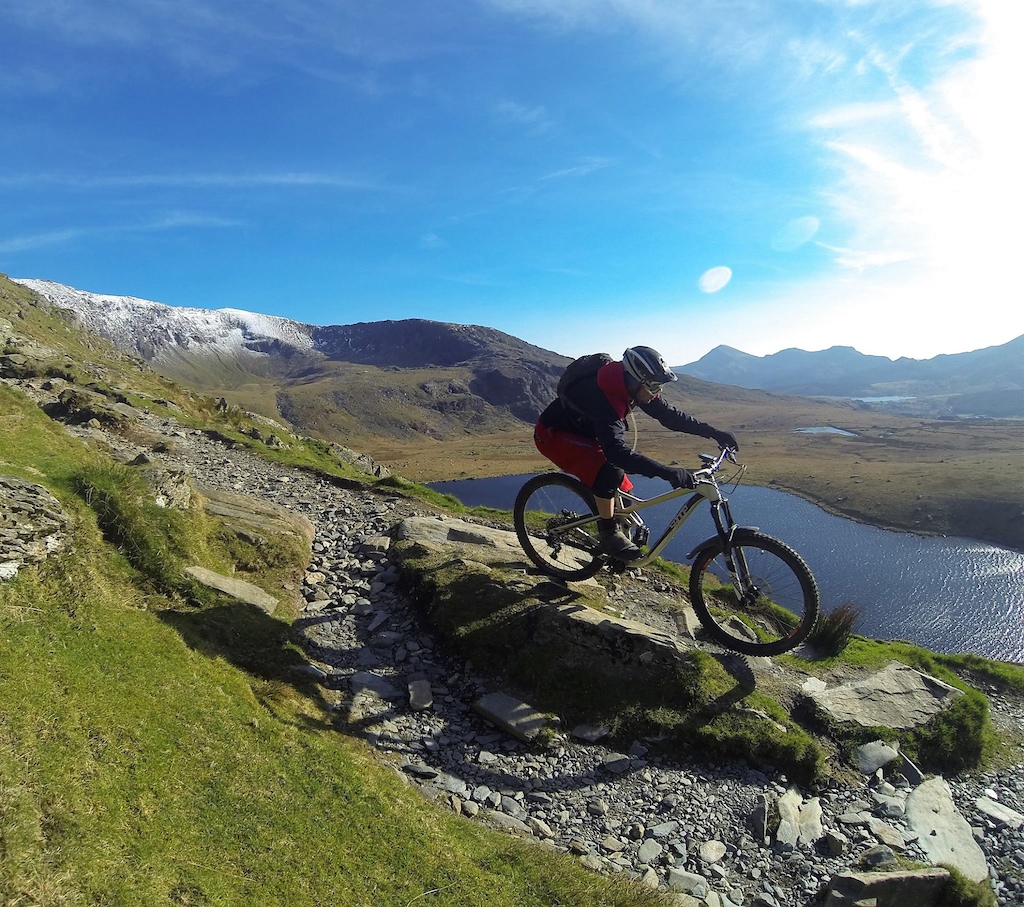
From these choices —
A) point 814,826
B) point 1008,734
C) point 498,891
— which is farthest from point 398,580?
point 1008,734

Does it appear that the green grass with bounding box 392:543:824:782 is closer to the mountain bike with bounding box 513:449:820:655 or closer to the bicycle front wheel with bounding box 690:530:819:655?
the bicycle front wheel with bounding box 690:530:819:655

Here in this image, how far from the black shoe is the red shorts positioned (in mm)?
910

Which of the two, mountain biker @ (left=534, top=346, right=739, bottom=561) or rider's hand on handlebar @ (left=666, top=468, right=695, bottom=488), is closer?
rider's hand on handlebar @ (left=666, top=468, right=695, bottom=488)

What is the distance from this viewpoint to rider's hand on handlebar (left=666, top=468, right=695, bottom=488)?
26.7ft

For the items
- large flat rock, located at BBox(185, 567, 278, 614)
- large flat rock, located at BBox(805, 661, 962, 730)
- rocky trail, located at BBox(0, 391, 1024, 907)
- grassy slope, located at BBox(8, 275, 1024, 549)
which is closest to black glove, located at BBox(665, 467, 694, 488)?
rocky trail, located at BBox(0, 391, 1024, 907)

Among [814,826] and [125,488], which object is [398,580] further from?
[814,826]

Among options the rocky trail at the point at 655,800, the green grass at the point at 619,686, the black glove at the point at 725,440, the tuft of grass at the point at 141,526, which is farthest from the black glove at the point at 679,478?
the tuft of grass at the point at 141,526

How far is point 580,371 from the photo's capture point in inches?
350

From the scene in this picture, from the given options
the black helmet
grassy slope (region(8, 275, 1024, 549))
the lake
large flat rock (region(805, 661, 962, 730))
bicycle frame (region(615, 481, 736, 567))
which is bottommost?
the lake

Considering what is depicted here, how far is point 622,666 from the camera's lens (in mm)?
7969

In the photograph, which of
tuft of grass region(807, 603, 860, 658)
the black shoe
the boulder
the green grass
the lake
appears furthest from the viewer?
the lake

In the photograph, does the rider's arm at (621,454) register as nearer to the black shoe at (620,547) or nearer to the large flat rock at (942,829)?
the black shoe at (620,547)

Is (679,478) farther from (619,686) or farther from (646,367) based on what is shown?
(619,686)

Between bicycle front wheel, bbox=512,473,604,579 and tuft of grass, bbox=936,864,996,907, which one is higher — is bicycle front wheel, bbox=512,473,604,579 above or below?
above
